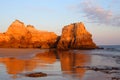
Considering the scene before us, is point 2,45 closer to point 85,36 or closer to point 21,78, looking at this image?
point 85,36

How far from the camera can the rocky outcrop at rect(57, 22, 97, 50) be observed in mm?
79938

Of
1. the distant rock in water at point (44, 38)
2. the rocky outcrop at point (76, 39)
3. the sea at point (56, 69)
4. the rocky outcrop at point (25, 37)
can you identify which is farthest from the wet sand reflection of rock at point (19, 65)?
the rocky outcrop at point (25, 37)

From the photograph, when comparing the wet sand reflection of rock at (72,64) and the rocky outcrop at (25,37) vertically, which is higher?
the rocky outcrop at (25,37)

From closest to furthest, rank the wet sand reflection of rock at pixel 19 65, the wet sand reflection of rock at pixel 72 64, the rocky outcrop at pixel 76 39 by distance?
the wet sand reflection of rock at pixel 19 65, the wet sand reflection of rock at pixel 72 64, the rocky outcrop at pixel 76 39


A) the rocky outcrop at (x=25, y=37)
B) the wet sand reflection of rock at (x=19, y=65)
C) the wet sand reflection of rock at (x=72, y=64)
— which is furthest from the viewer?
the rocky outcrop at (x=25, y=37)

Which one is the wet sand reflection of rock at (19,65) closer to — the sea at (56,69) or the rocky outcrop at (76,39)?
the sea at (56,69)

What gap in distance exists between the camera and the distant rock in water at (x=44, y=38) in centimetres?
8025

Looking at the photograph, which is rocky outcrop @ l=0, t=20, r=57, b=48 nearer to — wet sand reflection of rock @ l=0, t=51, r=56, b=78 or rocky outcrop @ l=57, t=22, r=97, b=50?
rocky outcrop @ l=57, t=22, r=97, b=50

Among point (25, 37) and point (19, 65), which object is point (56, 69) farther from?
point (25, 37)

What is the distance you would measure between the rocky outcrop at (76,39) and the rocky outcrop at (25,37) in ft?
21.3

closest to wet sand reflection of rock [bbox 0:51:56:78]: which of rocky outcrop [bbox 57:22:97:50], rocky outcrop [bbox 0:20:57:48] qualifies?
rocky outcrop [bbox 57:22:97:50]

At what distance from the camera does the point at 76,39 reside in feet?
260

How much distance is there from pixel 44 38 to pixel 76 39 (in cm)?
1288

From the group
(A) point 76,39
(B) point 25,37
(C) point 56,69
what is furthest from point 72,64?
(B) point 25,37
